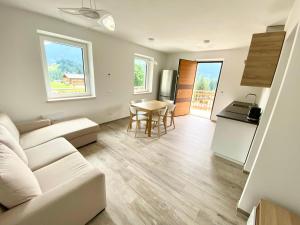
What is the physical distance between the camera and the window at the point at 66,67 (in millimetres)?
2600

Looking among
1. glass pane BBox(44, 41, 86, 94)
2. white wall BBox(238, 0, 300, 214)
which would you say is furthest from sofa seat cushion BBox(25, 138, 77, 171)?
white wall BBox(238, 0, 300, 214)

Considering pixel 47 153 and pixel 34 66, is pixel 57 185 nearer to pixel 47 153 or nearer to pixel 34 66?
pixel 47 153

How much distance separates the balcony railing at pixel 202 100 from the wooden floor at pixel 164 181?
357 cm

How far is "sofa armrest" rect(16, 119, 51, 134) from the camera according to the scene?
221 centimetres

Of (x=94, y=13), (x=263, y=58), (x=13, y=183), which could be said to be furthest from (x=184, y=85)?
(x=13, y=183)

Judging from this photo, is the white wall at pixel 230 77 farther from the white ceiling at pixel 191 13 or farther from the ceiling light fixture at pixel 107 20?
the ceiling light fixture at pixel 107 20

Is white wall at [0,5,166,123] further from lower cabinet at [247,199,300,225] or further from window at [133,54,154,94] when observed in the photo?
lower cabinet at [247,199,300,225]

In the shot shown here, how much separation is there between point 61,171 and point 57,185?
0.75 feet

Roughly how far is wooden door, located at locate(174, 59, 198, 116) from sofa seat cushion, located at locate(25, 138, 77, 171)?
12.4 ft

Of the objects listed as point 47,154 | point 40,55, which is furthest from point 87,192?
point 40,55

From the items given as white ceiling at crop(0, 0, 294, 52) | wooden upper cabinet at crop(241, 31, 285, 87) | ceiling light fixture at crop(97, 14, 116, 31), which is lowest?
wooden upper cabinet at crop(241, 31, 285, 87)

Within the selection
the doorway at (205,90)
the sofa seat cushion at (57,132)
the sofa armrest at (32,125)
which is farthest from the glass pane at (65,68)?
the doorway at (205,90)

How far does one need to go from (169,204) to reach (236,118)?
176cm

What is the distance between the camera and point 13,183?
0.90 m
